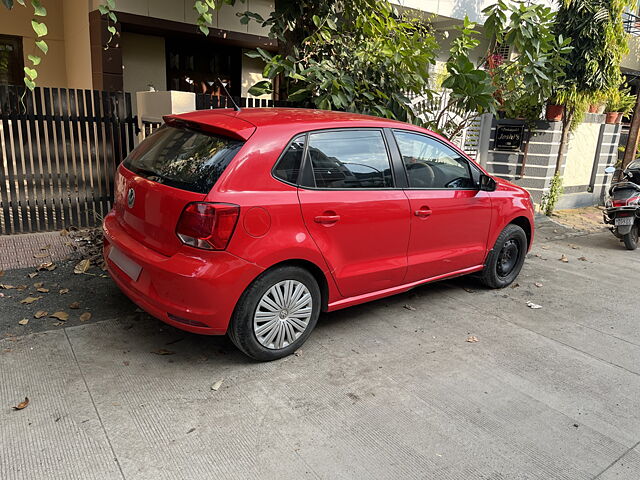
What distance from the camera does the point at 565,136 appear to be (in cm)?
973

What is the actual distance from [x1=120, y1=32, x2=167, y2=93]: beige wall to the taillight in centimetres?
767

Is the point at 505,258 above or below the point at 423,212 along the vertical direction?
below

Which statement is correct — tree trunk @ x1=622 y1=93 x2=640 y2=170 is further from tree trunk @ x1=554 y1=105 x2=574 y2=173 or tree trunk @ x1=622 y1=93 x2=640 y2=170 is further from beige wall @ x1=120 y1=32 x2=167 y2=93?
beige wall @ x1=120 y1=32 x2=167 y2=93

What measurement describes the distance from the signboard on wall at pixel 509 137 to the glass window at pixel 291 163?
730cm

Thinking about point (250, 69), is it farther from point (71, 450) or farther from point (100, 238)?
point (71, 450)

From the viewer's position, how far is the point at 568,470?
109 inches

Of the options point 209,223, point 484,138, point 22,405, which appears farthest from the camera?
point 484,138

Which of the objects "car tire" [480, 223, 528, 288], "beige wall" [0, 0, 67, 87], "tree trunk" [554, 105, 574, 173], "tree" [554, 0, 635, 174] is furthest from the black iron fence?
"tree trunk" [554, 105, 574, 173]

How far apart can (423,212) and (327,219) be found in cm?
103

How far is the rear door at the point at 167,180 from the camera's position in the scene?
3279 mm

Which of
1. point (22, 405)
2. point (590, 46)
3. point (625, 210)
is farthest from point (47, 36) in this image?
point (625, 210)

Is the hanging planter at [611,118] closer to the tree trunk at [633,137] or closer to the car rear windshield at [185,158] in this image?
the tree trunk at [633,137]

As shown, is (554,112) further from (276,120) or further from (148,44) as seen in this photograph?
(148,44)

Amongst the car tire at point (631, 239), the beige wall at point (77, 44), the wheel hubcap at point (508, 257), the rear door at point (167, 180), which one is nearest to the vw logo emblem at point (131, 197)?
the rear door at point (167, 180)
